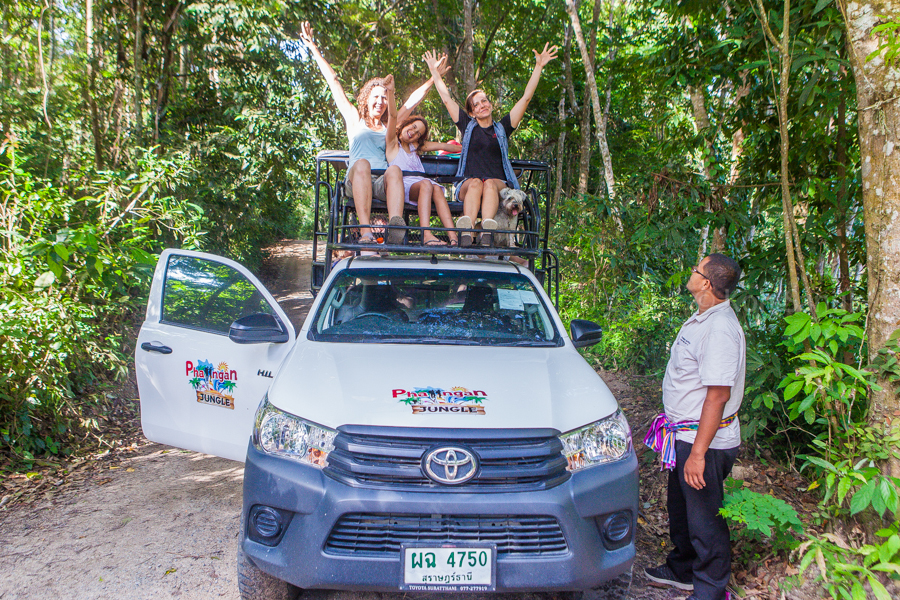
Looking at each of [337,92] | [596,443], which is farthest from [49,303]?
[596,443]

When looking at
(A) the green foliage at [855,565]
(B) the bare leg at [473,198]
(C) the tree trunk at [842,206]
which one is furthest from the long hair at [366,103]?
(A) the green foliage at [855,565]

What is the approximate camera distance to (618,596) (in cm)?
277

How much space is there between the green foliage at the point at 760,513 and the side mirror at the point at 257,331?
94.8 inches

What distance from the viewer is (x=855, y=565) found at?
229cm

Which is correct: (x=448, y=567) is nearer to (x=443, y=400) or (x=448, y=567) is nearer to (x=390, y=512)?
(x=390, y=512)

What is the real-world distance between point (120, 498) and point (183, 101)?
7.36 metres

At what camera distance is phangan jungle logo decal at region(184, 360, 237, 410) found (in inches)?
136

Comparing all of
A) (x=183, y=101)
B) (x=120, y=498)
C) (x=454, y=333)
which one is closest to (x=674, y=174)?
(x=454, y=333)

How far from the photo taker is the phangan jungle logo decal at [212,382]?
3443 mm

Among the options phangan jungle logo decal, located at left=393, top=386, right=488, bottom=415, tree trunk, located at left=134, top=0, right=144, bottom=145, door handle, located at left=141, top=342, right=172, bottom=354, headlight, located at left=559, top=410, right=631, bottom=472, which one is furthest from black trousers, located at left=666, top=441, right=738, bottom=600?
tree trunk, located at left=134, top=0, right=144, bottom=145

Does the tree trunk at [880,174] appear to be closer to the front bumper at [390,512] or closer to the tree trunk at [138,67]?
the front bumper at [390,512]

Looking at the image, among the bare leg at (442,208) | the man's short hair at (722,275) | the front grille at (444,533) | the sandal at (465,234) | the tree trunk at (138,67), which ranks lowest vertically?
the front grille at (444,533)

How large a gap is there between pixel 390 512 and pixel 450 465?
292 millimetres

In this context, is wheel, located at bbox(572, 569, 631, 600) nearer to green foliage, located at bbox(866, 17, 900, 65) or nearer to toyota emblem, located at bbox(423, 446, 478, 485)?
toyota emblem, located at bbox(423, 446, 478, 485)
